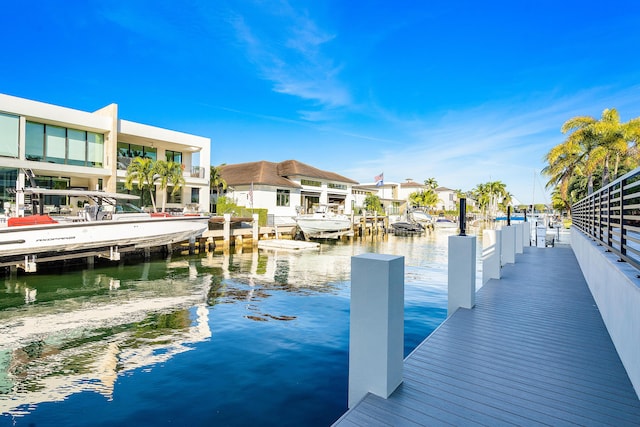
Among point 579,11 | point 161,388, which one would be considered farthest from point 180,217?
point 579,11

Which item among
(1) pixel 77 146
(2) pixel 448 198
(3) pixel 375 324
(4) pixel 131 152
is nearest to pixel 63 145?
(1) pixel 77 146

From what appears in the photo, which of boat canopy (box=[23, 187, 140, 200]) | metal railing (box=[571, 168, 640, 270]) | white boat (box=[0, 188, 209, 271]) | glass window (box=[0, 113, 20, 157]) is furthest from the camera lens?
glass window (box=[0, 113, 20, 157])

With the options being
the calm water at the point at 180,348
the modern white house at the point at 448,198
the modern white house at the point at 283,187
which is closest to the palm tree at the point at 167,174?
the modern white house at the point at 283,187

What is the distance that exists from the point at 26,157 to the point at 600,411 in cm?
2546

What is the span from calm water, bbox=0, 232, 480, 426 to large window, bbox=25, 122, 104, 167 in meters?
10.8

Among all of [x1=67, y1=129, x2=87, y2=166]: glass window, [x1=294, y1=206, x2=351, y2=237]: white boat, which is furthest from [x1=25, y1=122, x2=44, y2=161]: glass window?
[x1=294, y1=206, x2=351, y2=237]: white boat

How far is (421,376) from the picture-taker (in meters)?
3.72

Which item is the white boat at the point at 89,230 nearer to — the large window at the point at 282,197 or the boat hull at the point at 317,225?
the boat hull at the point at 317,225

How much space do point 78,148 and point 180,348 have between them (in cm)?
2098

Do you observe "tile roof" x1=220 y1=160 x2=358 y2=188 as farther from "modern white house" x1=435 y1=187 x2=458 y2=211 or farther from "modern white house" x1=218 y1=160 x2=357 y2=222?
"modern white house" x1=435 y1=187 x2=458 y2=211

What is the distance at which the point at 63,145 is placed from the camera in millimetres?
21391

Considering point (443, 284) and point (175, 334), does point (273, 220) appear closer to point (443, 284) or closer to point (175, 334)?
point (443, 284)

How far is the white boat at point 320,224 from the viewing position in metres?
28.4

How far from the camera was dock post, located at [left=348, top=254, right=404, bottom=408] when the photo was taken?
10.5 feet
